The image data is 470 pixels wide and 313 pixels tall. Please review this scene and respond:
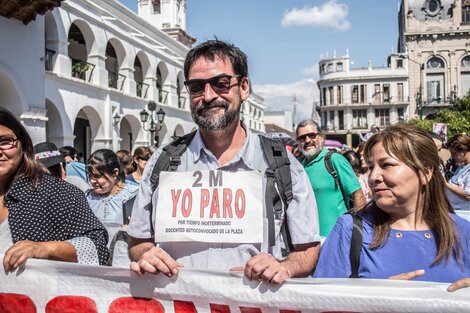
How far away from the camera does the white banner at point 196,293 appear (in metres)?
2.51

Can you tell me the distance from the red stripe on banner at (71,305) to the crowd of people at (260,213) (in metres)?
0.22

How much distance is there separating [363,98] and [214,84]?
7803cm

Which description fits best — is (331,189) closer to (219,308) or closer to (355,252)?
(355,252)

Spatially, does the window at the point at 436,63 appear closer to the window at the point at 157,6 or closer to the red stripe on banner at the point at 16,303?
the window at the point at 157,6

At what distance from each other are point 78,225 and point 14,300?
506 mm

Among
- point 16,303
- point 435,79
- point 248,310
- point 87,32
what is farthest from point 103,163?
point 435,79

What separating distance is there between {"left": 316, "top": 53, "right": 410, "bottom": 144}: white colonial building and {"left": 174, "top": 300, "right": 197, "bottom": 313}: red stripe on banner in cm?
7430

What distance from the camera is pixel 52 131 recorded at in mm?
20375

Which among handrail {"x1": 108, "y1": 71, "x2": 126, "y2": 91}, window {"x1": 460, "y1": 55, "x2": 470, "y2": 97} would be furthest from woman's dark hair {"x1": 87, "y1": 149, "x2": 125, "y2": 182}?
window {"x1": 460, "y1": 55, "x2": 470, "y2": 97}

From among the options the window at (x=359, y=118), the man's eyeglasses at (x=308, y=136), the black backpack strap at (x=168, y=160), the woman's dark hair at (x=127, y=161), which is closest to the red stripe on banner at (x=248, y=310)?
the black backpack strap at (x=168, y=160)

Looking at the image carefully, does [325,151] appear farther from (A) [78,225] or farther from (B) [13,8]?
(B) [13,8]

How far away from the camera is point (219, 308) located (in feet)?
9.07

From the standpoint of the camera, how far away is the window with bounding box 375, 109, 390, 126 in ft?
252

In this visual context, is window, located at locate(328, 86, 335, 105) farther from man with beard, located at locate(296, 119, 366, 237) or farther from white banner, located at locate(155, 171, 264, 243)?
white banner, located at locate(155, 171, 264, 243)
